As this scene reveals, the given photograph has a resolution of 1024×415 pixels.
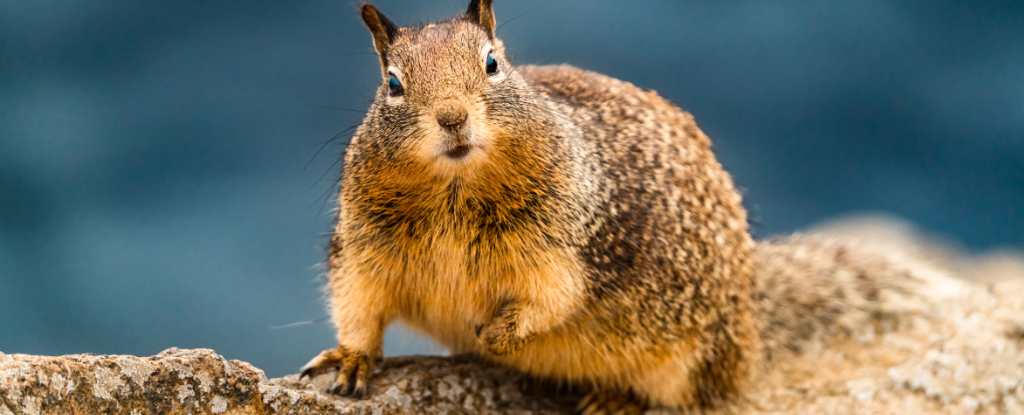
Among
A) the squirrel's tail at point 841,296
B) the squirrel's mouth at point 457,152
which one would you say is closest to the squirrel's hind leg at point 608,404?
the squirrel's tail at point 841,296

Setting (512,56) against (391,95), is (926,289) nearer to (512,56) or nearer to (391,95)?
(512,56)

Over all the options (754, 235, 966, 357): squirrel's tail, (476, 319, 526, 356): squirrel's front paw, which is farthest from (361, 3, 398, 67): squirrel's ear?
(754, 235, 966, 357): squirrel's tail

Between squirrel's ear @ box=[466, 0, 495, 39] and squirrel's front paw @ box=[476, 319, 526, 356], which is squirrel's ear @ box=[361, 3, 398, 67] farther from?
squirrel's front paw @ box=[476, 319, 526, 356]

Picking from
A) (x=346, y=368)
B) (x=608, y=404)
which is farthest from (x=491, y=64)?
(x=608, y=404)

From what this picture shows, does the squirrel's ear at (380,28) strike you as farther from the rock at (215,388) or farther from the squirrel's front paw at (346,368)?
the rock at (215,388)

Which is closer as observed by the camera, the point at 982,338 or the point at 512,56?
the point at 512,56

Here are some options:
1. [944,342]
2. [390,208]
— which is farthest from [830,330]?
[390,208]
